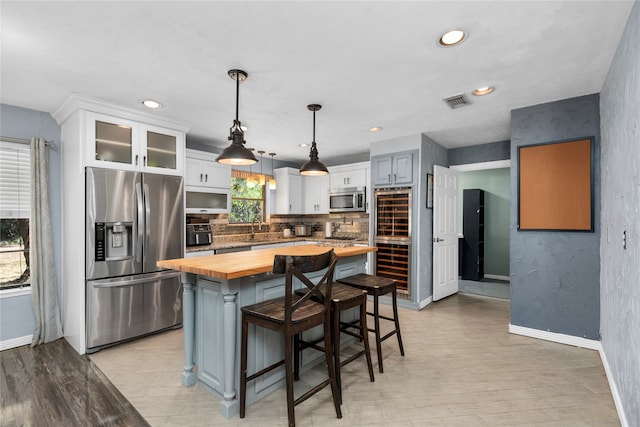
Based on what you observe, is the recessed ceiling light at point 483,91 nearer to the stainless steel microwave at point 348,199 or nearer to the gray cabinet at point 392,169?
the gray cabinet at point 392,169

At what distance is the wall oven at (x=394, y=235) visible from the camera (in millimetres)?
4402

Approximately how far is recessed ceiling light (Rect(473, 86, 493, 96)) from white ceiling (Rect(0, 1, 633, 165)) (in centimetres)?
6

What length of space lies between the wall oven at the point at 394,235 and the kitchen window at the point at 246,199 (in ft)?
7.50

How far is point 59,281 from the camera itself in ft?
11.0

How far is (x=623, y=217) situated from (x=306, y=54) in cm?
237

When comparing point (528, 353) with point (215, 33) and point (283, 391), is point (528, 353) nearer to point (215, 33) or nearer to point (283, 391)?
point (283, 391)

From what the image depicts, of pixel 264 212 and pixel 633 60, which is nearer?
pixel 633 60

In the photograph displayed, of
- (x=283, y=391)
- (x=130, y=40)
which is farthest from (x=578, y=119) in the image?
(x=130, y=40)

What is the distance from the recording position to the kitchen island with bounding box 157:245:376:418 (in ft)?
6.57

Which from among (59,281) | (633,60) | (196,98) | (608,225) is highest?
(196,98)

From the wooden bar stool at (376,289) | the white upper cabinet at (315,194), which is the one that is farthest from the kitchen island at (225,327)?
the white upper cabinet at (315,194)

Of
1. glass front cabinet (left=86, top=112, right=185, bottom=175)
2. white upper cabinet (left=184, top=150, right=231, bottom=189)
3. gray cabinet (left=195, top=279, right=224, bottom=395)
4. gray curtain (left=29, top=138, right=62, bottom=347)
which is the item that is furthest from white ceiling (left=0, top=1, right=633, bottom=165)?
gray cabinet (left=195, top=279, right=224, bottom=395)

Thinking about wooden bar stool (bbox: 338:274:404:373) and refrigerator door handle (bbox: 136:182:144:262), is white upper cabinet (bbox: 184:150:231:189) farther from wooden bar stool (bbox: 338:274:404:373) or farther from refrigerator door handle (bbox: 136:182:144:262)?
wooden bar stool (bbox: 338:274:404:373)

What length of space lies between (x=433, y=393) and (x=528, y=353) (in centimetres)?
131
